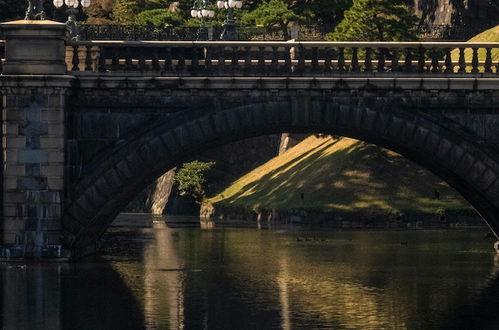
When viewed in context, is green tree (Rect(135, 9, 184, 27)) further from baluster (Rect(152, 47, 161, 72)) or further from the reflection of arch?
the reflection of arch

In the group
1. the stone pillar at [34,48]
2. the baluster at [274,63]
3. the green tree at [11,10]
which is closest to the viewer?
the stone pillar at [34,48]

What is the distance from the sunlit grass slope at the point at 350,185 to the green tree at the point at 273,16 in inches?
456

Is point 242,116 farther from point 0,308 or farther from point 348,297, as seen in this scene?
point 0,308

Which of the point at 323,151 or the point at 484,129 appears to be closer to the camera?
the point at 484,129

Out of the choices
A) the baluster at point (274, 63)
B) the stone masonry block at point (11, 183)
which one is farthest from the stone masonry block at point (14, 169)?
the baluster at point (274, 63)

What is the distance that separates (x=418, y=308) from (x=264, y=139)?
4368 inches

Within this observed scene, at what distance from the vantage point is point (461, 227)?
8850cm

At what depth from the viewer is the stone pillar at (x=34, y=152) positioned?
5344cm

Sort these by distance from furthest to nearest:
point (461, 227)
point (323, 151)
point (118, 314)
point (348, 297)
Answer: point (323, 151)
point (461, 227)
point (348, 297)
point (118, 314)

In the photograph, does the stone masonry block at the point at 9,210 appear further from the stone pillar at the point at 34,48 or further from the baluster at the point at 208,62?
the baluster at the point at 208,62

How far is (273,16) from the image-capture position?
400ft

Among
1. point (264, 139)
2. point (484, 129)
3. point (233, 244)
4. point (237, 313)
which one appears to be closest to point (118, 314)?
point (237, 313)

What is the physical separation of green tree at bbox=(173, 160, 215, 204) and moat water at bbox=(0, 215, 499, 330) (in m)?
63.4

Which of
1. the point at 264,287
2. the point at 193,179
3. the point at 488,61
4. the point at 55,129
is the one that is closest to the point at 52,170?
the point at 55,129
